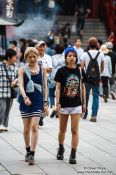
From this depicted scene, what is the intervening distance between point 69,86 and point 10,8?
13851 mm

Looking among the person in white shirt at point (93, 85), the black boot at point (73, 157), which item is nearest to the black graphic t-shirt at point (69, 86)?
the black boot at point (73, 157)

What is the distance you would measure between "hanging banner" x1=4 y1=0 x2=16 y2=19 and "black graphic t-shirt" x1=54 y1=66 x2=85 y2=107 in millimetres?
13284

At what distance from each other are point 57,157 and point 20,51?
11.7 m

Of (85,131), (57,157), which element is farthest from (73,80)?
(85,131)

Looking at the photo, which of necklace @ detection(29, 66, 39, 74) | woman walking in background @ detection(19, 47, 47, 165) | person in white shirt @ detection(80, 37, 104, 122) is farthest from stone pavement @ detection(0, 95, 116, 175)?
necklace @ detection(29, 66, 39, 74)

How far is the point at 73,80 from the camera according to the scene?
1103 cm

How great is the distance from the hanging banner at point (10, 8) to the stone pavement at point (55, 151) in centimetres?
843

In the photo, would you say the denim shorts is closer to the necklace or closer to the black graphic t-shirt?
the black graphic t-shirt

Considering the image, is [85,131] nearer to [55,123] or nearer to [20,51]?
[55,123]

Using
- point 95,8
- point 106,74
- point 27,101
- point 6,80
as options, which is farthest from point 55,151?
point 95,8

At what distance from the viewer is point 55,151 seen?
39.2 feet

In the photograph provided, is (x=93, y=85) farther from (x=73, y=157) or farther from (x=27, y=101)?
(x=27, y=101)

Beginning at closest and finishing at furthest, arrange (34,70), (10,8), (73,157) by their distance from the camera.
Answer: (73,157), (34,70), (10,8)

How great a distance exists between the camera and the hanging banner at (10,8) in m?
24.2
